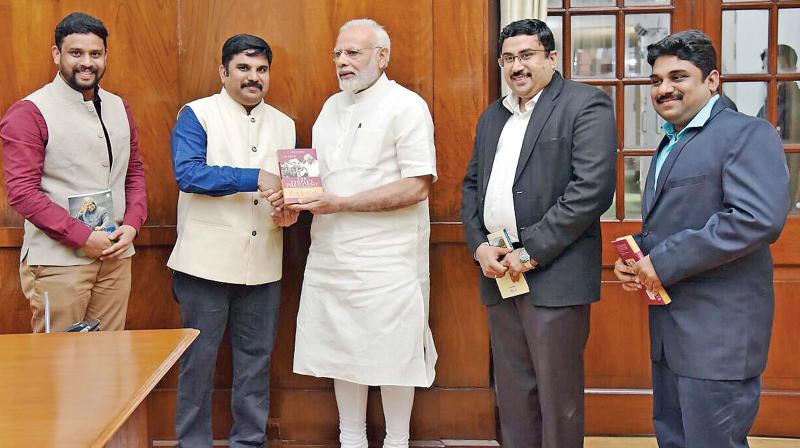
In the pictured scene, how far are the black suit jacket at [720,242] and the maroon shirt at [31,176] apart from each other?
194 centimetres

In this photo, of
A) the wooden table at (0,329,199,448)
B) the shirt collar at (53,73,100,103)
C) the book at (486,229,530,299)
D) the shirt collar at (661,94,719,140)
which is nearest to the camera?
the wooden table at (0,329,199,448)

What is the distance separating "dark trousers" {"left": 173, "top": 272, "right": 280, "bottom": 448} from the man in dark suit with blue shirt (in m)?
1.53

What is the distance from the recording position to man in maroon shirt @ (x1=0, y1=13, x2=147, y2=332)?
2.70m

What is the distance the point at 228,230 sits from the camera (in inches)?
116

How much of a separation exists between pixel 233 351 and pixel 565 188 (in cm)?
149

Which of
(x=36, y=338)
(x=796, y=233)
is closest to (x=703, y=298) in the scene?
(x=796, y=233)

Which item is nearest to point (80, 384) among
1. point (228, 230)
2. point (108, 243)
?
point (108, 243)

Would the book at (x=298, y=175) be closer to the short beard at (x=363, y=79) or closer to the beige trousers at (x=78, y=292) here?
the short beard at (x=363, y=79)

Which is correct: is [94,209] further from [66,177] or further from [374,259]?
[374,259]

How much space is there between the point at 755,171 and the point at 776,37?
1.68m

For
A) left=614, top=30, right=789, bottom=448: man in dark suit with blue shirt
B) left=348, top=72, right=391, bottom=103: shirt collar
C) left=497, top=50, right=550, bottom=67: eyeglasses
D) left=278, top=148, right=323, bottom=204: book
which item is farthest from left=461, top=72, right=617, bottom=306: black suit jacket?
left=278, top=148, right=323, bottom=204: book

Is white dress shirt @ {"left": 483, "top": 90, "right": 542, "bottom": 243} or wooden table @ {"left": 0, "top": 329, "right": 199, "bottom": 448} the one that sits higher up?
white dress shirt @ {"left": 483, "top": 90, "right": 542, "bottom": 243}

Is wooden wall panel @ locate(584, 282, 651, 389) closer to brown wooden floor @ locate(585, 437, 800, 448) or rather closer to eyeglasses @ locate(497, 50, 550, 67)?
brown wooden floor @ locate(585, 437, 800, 448)

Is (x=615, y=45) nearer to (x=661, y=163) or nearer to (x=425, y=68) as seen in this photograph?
(x=425, y=68)
